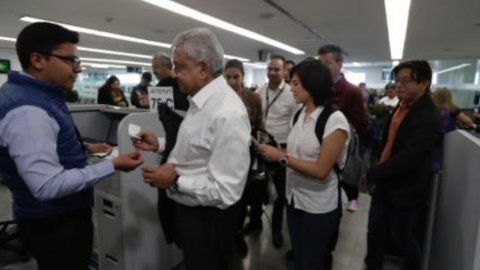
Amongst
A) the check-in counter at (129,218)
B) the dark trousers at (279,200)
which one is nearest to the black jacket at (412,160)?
the dark trousers at (279,200)

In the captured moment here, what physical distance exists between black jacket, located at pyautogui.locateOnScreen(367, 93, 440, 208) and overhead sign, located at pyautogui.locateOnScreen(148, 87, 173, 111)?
4.79ft

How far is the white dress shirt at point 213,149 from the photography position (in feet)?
3.31

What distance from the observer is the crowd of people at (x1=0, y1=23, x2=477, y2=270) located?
3.21 feet

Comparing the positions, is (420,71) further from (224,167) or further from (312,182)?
(224,167)

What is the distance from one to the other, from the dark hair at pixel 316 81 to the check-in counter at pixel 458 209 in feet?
2.13

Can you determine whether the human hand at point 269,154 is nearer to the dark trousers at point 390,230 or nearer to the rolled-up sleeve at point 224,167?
the rolled-up sleeve at point 224,167

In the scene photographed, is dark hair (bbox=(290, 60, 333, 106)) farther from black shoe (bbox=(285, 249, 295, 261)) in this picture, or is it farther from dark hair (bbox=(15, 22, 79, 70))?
black shoe (bbox=(285, 249, 295, 261))

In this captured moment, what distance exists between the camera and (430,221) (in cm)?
186

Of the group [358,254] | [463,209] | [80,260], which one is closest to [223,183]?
[80,260]

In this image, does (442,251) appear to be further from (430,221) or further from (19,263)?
(19,263)

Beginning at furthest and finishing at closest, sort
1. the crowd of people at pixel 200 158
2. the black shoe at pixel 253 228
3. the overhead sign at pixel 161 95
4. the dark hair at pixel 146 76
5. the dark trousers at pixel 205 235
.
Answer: the dark hair at pixel 146 76
the black shoe at pixel 253 228
the overhead sign at pixel 161 95
the dark trousers at pixel 205 235
the crowd of people at pixel 200 158

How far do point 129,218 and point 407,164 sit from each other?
5.47 ft

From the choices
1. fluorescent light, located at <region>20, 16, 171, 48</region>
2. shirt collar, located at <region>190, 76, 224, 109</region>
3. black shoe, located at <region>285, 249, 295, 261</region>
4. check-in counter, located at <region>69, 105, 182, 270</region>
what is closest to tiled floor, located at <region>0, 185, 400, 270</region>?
black shoe, located at <region>285, 249, 295, 261</region>

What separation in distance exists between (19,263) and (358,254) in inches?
105
